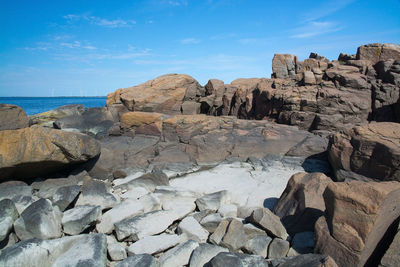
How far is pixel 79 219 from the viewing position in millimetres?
4727

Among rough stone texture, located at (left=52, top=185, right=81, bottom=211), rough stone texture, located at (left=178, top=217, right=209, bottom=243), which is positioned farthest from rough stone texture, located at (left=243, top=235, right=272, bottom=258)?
rough stone texture, located at (left=52, top=185, right=81, bottom=211)

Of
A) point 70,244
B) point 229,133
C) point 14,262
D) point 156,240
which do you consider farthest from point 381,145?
point 14,262

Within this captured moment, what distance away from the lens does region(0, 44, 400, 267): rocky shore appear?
359 cm

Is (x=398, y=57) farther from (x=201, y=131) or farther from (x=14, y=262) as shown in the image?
(x=14, y=262)

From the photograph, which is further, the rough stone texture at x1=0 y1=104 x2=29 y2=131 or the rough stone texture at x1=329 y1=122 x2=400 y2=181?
the rough stone texture at x1=0 y1=104 x2=29 y2=131

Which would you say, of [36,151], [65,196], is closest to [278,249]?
[65,196]

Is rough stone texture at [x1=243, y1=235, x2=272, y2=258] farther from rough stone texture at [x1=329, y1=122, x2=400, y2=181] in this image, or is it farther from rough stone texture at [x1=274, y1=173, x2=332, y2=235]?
rough stone texture at [x1=329, y1=122, x2=400, y2=181]

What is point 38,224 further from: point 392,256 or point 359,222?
point 392,256

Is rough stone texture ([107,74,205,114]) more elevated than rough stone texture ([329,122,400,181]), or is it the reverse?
rough stone texture ([107,74,205,114])

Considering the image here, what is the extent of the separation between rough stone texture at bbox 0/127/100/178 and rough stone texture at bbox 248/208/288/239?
512 cm

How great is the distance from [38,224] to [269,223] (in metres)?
4.08

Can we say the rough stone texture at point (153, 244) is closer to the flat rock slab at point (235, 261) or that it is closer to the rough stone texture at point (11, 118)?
the flat rock slab at point (235, 261)

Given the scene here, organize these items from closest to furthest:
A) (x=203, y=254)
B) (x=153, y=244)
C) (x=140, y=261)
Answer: (x=140, y=261) → (x=203, y=254) → (x=153, y=244)

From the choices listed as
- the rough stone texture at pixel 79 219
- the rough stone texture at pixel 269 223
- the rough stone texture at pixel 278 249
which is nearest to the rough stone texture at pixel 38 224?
the rough stone texture at pixel 79 219
